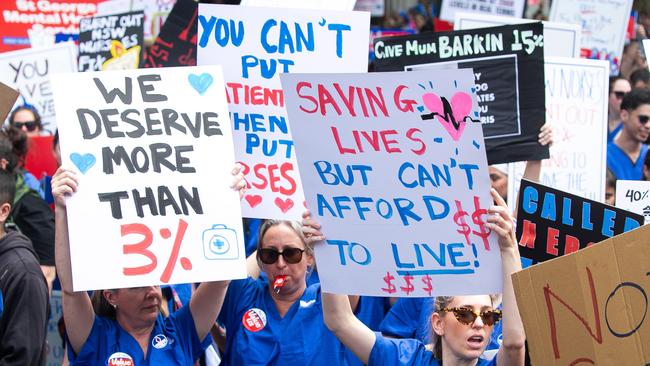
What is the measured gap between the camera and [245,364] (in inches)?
200

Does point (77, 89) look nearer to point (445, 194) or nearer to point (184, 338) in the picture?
point (184, 338)

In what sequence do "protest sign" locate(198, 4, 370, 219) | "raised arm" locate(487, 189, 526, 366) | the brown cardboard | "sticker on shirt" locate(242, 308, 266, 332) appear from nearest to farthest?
"raised arm" locate(487, 189, 526, 366), the brown cardboard, "sticker on shirt" locate(242, 308, 266, 332), "protest sign" locate(198, 4, 370, 219)

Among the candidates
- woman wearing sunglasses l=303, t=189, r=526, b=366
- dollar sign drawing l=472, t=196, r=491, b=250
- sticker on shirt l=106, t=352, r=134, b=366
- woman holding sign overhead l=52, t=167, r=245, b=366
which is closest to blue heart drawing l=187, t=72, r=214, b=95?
woman holding sign overhead l=52, t=167, r=245, b=366

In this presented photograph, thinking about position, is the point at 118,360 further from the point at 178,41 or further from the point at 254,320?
the point at 178,41

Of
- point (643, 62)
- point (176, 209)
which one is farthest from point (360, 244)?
point (643, 62)

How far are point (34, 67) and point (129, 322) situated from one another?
566 cm

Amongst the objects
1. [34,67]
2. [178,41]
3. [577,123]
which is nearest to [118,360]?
[178,41]

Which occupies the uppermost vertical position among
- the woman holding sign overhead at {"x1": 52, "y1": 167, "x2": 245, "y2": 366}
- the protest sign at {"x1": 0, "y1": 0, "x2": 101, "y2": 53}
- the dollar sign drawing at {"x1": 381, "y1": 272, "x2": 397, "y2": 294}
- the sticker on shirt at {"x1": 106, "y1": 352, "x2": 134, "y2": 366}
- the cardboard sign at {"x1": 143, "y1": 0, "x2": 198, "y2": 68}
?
the cardboard sign at {"x1": 143, "y1": 0, "x2": 198, "y2": 68}

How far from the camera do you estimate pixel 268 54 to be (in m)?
5.97

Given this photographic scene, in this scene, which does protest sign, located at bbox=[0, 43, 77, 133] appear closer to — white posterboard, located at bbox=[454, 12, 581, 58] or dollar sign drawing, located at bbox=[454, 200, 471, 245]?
white posterboard, located at bbox=[454, 12, 581, 58]

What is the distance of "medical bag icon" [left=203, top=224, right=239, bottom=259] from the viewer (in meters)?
4.74

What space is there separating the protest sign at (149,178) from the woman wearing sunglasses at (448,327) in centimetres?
51

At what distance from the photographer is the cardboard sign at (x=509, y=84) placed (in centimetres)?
640

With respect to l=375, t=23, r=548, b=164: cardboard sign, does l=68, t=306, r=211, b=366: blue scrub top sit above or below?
below
